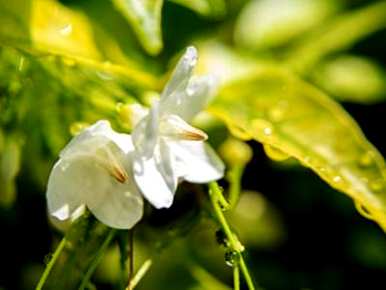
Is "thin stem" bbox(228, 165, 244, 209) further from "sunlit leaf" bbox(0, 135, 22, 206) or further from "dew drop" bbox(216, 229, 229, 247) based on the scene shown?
"sunlit leaf" bbox(0, 135, 22, 206)

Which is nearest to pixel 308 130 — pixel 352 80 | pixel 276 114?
pixel 276 114

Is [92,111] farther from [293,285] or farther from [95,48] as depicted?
[293,285]

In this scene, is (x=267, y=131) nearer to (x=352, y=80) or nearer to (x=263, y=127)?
(x=263, y=127)

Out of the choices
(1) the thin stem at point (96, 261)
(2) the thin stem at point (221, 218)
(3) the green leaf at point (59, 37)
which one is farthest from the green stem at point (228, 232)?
(3) the green leaf at point (59, 37)

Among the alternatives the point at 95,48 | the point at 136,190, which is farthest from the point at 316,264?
the point at 136,190

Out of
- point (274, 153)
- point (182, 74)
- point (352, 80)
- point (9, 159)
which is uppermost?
point (182, 74)

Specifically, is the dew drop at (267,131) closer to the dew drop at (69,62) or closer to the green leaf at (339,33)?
the dew drop at (69,62)

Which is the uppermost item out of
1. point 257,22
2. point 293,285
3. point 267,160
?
point 257,22
